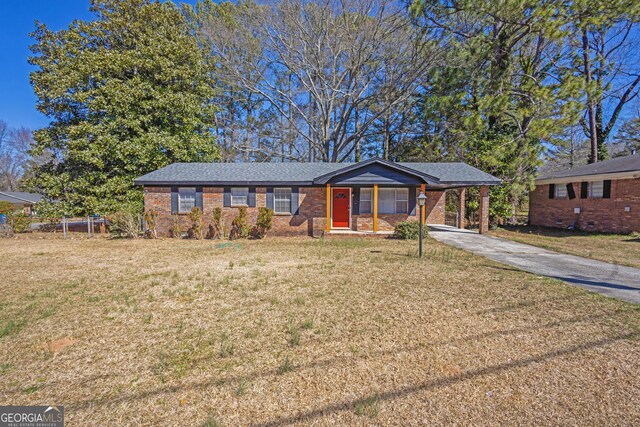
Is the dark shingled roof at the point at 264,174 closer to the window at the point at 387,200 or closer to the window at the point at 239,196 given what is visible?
the window at the point at 239,196

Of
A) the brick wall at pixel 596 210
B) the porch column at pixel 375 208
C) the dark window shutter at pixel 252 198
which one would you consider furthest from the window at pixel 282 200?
the brick wall at pixel 596 210

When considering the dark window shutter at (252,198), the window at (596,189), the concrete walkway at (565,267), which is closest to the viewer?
the concrete walkway at (565,267)

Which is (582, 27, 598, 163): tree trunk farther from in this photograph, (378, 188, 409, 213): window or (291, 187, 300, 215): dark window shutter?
(291, 187, 300, 215): dark window shutter

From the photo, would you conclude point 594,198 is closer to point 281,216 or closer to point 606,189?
point 606,189

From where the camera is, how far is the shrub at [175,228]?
523 inches

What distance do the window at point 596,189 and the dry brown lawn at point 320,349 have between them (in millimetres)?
12602

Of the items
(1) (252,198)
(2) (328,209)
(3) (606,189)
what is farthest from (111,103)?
(3) (606,189)

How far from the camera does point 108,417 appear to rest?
2430mm

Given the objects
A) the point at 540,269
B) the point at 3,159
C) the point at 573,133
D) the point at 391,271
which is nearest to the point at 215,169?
the point at 391,271

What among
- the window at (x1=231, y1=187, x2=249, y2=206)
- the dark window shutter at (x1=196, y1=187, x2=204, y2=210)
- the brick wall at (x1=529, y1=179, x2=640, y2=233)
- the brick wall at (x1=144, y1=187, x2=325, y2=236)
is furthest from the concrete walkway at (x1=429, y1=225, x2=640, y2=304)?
the dark window shutter at (x1=196, y1=187, x2=204, y2=210)

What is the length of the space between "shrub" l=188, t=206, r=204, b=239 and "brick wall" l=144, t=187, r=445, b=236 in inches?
16.0

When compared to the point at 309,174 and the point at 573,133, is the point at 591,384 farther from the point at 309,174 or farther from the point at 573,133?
the point at 573,133

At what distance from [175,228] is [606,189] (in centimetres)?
2105

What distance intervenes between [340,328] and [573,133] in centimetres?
3506
